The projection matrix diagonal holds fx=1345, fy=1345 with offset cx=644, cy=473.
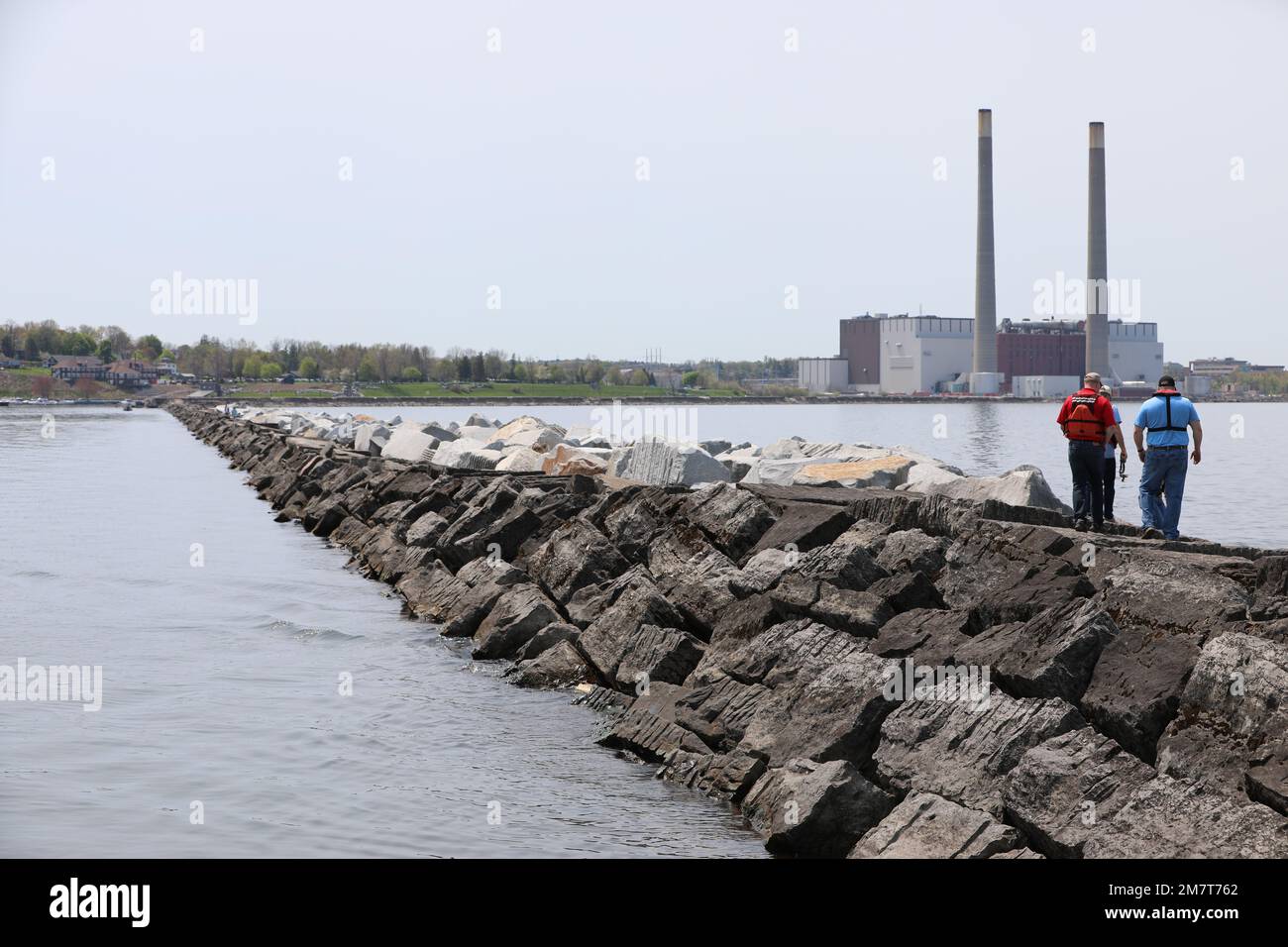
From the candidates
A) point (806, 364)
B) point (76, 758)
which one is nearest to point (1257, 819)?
point (76, 758)

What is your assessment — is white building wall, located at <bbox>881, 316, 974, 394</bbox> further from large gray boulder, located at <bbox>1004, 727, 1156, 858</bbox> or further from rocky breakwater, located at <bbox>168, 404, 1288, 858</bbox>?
large gray boulder, located at <bbox>1004, 727, 1156, 858</bbox>

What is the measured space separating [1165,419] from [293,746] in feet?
25.6

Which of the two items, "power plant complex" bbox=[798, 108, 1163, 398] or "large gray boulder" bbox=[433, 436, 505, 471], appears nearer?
"large gray boulder" bbox=[433, 436, 505, 471]

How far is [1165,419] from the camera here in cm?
1165

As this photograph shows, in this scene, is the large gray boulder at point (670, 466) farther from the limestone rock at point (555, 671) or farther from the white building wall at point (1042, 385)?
the white building wall at point (1042, 385)

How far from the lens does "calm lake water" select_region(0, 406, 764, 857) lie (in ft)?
21.4

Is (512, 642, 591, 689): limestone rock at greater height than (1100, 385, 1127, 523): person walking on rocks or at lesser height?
lesser

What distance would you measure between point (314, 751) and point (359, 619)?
197 inches

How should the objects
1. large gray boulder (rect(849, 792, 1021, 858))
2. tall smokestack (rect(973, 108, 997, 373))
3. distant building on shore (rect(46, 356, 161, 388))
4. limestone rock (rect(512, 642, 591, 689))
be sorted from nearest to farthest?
large gray boulder (rect(849, 792, 1021, 858)) < limestone rock (rect(512, 642, 591, 689)) < tall smokestack (rect(973, 108, 997, 373)) < distant building on shore (rect(46, 356, 161, 388))

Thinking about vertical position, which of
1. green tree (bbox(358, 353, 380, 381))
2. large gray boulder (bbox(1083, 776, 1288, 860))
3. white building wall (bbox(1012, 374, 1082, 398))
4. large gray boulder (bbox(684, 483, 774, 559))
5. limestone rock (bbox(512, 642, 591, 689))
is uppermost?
green tree (bbox(358, 353, 380, 381))

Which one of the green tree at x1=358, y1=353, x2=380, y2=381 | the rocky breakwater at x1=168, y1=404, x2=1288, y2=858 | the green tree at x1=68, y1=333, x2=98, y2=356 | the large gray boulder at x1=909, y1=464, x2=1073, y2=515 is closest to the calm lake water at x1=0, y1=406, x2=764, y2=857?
the rocky breakwater at x1=168, y1=404, x2=1288, y2=858

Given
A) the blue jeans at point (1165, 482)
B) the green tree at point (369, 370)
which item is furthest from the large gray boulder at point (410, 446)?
the green tree at point (369, 370)

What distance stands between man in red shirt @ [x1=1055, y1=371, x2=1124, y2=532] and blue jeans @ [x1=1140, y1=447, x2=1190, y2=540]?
1.32 feet

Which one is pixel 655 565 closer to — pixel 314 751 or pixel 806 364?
pixel 314 751
